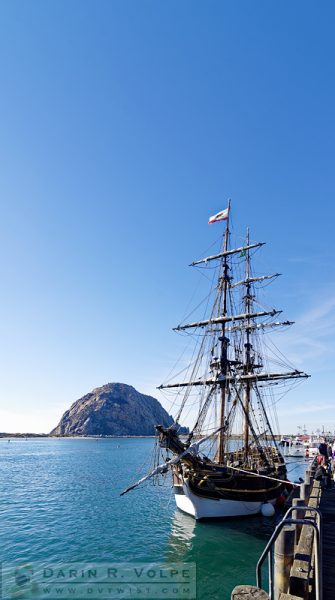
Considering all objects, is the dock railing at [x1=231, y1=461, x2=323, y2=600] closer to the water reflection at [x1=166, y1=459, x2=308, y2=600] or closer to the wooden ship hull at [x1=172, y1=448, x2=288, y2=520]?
the water reflection at [x1=166, y1=459, x2=308, y2=600]

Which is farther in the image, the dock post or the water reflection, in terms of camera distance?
the water reflection

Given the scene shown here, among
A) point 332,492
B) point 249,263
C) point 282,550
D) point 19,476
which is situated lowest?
point 19,476

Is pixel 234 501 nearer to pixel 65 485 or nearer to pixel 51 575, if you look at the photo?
pixel 51 575

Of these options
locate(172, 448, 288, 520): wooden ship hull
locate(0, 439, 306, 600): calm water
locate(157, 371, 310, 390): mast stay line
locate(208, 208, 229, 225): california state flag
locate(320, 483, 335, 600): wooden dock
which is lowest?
locate(0, 439, 306, 600): calm water

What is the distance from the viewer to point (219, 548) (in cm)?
1702

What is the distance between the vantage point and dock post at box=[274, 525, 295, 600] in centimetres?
639

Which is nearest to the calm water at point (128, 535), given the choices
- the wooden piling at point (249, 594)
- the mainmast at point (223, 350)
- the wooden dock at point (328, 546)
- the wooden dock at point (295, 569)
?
the wooden dock at point (328, 546)

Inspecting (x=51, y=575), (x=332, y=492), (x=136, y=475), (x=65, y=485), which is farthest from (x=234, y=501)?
(x=136, y=475)

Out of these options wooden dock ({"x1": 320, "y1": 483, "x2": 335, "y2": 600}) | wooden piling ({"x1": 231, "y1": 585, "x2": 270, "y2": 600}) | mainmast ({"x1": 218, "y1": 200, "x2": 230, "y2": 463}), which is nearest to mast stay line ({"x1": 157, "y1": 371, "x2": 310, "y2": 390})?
mainmast ({"x1": 218, "y1": 200, "x2": 230, "y2": 463})

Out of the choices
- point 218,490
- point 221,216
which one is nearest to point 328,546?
point 218,490

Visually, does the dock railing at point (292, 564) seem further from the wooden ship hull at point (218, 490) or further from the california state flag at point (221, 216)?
the california state flag at point (221, 216)

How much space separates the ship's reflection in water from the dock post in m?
7.30

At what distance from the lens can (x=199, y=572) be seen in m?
14.3

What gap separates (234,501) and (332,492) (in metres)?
6.77
